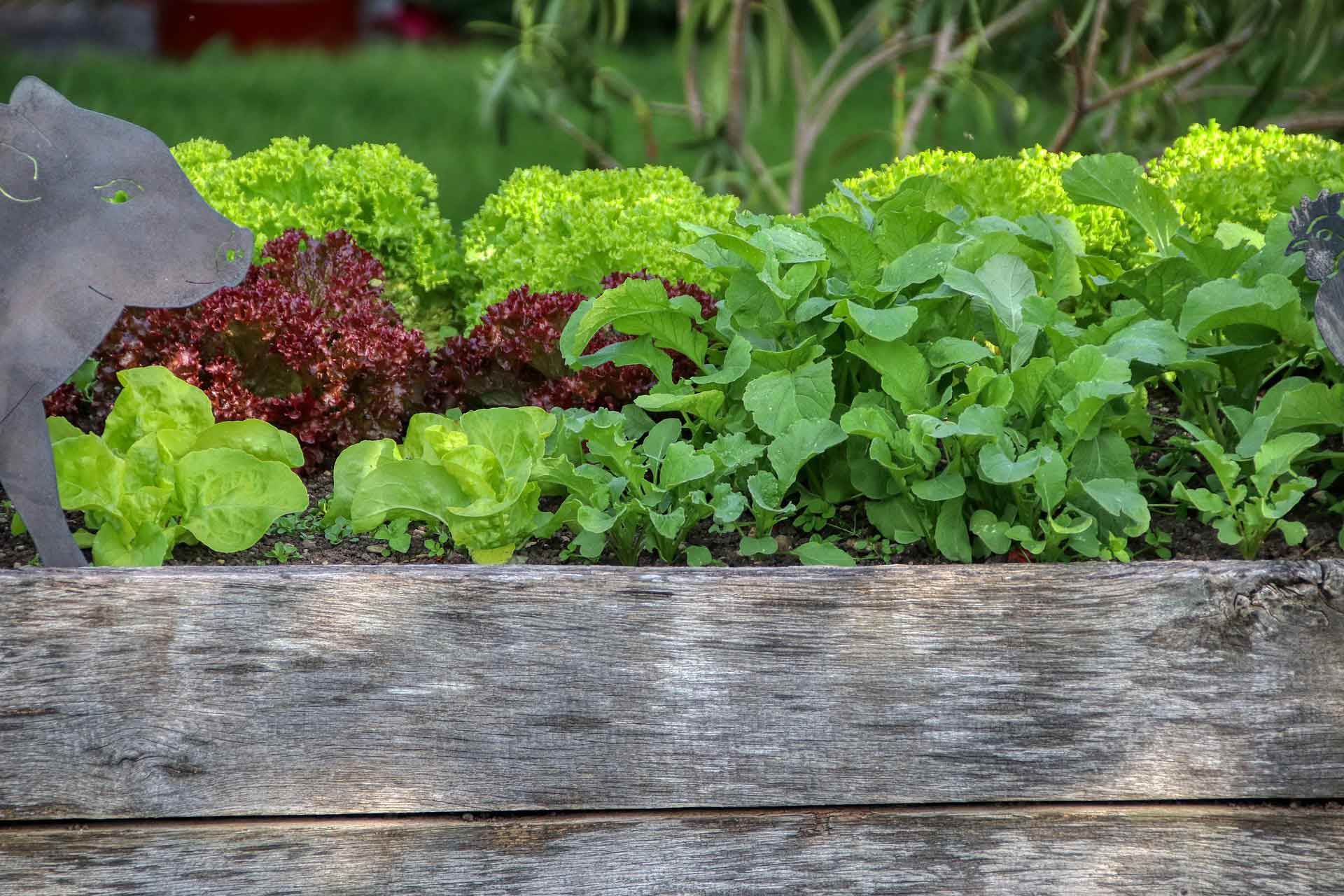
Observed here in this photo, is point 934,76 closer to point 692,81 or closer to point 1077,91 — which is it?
point 1077,91

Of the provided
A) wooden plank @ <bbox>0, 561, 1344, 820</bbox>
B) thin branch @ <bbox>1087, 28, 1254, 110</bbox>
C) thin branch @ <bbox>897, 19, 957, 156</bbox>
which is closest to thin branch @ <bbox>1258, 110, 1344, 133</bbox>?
thin branch @ <bbox>1087, 28, 1254, 110</bbox>

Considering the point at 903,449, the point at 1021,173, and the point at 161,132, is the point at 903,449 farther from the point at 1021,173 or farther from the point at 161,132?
the point at 161,132

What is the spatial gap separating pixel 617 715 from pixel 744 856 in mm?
234

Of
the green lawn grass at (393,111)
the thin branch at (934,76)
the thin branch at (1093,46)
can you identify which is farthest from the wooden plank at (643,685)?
the green lawn grass at (393,111)

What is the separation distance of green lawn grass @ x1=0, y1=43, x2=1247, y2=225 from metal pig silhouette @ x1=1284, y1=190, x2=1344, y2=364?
3631mm

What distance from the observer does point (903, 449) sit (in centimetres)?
152

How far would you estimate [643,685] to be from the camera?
4.65ft

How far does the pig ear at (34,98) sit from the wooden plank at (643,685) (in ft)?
Result: 1.80

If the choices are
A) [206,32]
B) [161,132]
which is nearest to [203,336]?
[161,132]

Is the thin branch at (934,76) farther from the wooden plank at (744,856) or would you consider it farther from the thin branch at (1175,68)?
the wooden plank at (744,856)

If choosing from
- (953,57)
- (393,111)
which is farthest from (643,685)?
(393,111)

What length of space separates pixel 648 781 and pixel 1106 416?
742 mm

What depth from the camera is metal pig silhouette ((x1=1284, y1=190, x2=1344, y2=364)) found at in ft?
4.85

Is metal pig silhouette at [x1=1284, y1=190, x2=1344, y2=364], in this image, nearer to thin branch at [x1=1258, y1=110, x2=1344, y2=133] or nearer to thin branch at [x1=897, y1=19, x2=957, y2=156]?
thin branch at [x1=897, y1=19, x2=957, y2=156]
